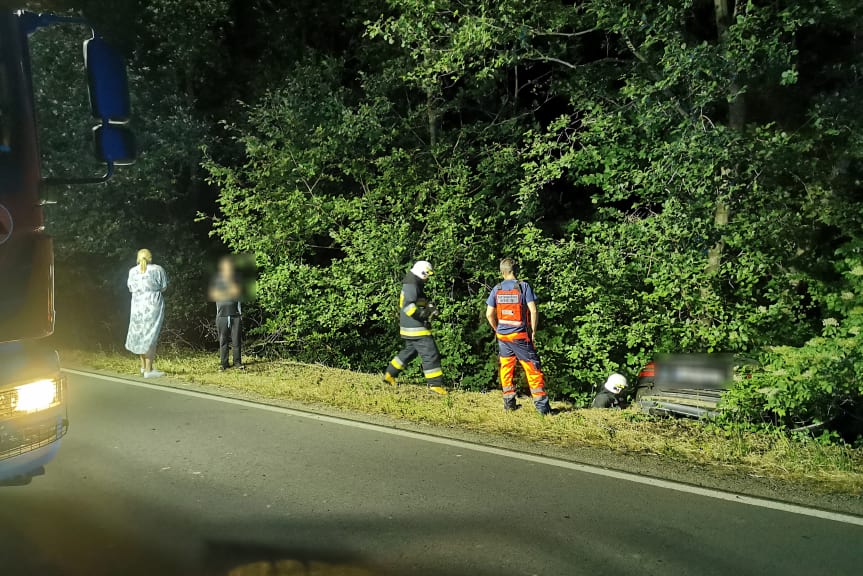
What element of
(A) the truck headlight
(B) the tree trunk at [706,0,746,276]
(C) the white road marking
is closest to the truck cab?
(A) the truck headlight

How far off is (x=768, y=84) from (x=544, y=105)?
4.63m

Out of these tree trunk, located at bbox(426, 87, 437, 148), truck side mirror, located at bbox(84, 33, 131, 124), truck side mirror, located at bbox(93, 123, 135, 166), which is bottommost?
truck side mirror, located at bbox(93, 123, 135, 166)

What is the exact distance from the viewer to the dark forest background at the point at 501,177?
8.80m

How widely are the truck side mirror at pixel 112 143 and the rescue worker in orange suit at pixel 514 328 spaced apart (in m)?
4.97

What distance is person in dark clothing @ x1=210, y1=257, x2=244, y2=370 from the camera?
11.5 meters

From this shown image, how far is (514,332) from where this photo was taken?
8.48 metres

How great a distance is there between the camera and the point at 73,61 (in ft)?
51.6

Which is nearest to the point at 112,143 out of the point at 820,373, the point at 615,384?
the point at 820,373

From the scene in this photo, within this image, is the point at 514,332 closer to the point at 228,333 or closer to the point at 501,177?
the point at 501,177

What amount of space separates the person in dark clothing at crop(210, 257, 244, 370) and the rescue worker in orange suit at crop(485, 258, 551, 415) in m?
4.80

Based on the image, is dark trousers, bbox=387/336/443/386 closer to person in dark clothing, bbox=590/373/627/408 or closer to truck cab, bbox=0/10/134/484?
person in dark clothing, bbox=590/373/627/408

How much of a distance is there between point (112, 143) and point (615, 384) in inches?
285

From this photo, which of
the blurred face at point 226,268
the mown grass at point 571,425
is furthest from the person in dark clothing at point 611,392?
the blurred face at point 226,268

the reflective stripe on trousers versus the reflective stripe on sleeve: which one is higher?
the reflective stripe on sleeve
